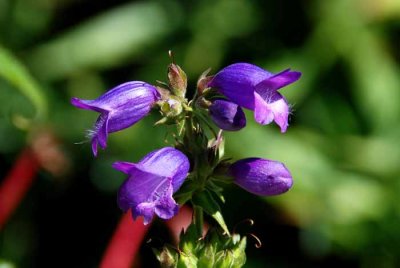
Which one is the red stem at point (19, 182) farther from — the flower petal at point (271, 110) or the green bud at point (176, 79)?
the flower petal at point (271, 110)

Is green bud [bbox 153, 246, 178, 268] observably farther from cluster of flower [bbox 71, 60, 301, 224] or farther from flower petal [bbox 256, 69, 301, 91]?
flower petal [bbox 256, 69, 301, 91]

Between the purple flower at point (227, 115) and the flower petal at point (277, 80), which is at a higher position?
the flower petal at point (277, 80)

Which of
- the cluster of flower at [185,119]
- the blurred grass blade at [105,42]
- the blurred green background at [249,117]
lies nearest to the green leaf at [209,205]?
the cluster of flower at [185,119]

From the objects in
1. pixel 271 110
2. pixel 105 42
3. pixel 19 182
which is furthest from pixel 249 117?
pixel 271 110

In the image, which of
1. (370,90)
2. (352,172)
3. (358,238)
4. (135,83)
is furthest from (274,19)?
(135,83)

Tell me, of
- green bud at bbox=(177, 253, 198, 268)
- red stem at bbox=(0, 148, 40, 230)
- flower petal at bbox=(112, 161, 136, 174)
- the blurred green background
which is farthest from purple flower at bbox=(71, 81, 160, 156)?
the blurred green background

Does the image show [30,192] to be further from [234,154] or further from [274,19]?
[274,19]

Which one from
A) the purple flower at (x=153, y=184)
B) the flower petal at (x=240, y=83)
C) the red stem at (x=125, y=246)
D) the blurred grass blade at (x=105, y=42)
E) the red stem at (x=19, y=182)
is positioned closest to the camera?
the purple flower at (x=153, y=184)

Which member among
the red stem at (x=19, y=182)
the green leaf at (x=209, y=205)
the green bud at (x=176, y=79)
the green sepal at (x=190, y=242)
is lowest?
the red stem at (x=19, y=182)
